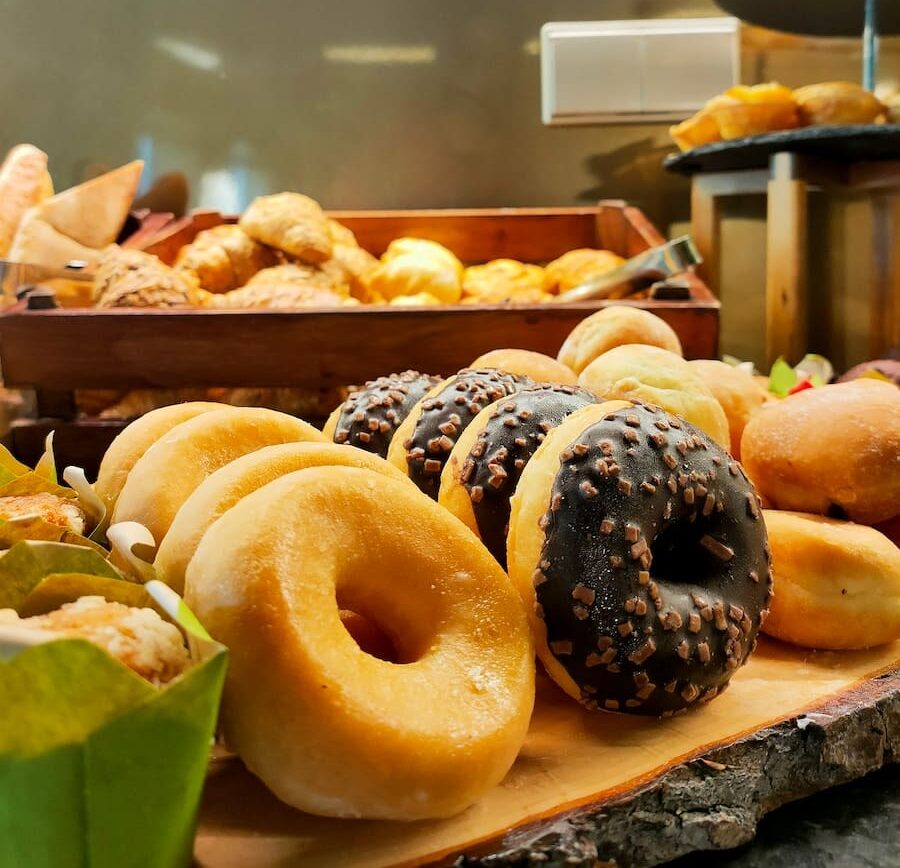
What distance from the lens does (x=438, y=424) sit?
2.68ft

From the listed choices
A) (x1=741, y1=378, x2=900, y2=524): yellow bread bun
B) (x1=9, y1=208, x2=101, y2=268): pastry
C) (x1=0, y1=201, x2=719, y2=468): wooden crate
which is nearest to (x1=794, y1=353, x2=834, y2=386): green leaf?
(x1=0, y1=201, x2=719, y2=468): wooden crate

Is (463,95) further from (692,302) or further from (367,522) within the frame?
(367,522)

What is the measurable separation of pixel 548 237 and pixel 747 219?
60 centimetres

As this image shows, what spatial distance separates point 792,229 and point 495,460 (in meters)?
1.38

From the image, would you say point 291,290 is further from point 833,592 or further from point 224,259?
point 833,592

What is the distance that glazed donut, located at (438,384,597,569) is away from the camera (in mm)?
714

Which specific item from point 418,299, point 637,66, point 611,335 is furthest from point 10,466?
point 637,66

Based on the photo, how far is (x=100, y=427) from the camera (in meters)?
1.49

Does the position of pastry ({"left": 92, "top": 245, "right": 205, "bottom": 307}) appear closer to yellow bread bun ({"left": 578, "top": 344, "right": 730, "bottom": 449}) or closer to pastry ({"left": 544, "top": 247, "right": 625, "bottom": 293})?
pastry ({"left": 544, "top": 247, "right": 625, "bottom": 293})

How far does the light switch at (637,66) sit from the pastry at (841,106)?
604 mm

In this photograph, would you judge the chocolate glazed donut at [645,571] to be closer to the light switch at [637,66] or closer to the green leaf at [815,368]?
the green leaf at [815,368]

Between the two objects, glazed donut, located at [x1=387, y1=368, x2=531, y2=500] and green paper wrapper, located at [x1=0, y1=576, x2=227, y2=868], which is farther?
glazed donut, located at [x1=387, y1=368, x2=531, y2=500]

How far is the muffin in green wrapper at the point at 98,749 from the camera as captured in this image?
414 mm

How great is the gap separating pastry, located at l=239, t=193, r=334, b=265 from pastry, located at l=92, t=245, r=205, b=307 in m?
0.28
